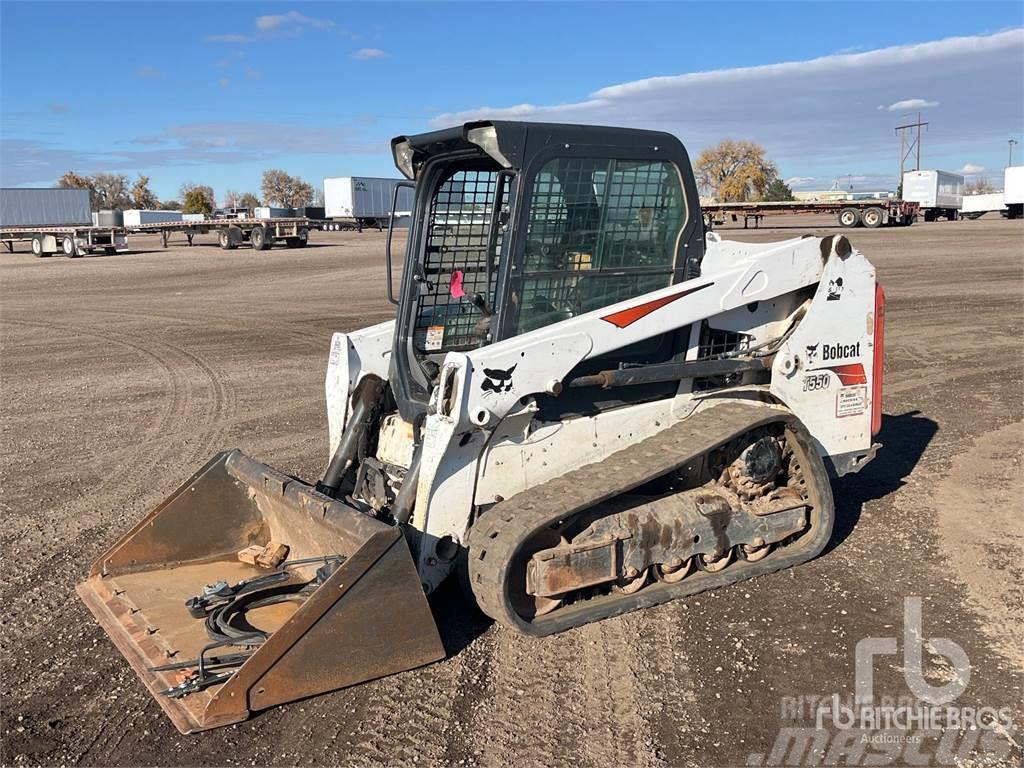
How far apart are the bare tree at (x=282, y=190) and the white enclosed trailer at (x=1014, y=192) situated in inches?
3500

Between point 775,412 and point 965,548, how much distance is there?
162cm

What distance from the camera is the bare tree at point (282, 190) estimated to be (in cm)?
12631

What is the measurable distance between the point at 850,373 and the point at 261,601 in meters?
3.72

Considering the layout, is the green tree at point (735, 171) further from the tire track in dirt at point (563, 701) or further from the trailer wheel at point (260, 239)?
the tire track in dirt at point (563, 701)

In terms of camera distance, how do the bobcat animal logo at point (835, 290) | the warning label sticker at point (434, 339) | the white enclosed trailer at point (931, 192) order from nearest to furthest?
the warning label sticker at point (434, 339)
the bobcat animal logo at point (835, 290)
the white enclosed trailer at point (931, 192)

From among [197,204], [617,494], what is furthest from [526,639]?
[197,204]

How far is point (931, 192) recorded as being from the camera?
5378 cm

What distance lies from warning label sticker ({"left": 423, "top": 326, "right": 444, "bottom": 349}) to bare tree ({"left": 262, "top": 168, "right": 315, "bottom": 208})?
124919mm

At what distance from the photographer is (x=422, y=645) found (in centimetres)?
438

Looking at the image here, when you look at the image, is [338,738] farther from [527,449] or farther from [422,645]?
[527,449]

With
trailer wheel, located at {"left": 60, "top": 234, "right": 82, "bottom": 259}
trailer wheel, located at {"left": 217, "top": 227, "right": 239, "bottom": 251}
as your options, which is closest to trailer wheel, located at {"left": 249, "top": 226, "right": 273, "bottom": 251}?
trailer wheel, located at {"left": 217, "top": 227, "right": 239, "bottom": 251}

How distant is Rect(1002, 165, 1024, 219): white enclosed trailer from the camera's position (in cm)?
5681

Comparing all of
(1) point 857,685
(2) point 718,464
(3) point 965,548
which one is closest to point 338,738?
(1) point 857,685

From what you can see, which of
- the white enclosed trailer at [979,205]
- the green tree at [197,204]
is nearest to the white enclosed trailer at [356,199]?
the white enclosed trailer at [979,205]
